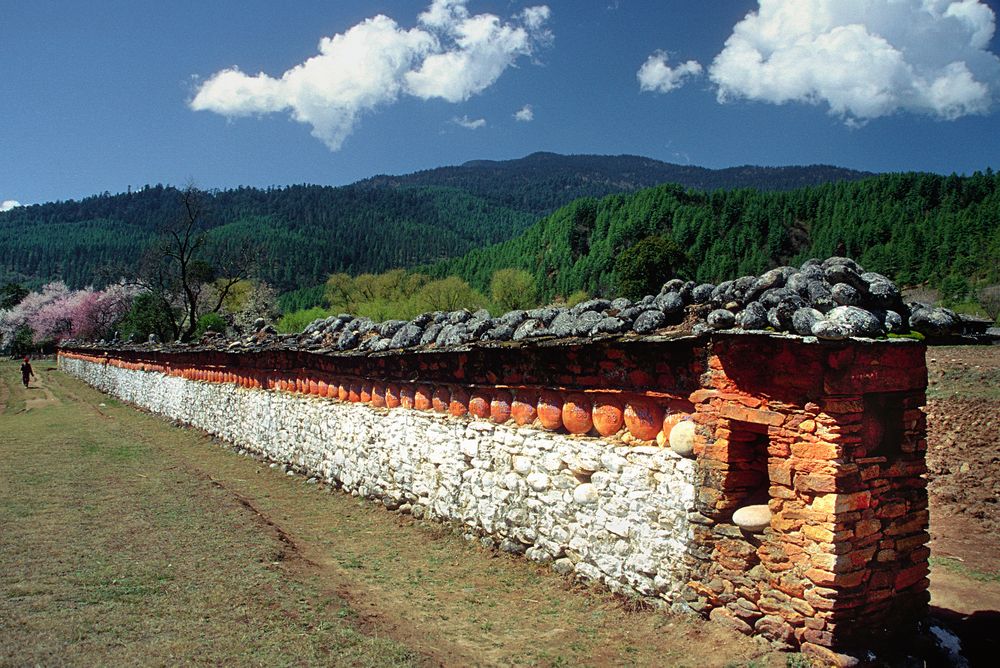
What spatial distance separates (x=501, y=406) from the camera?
23.2ft

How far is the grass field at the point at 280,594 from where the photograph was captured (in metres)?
4.58

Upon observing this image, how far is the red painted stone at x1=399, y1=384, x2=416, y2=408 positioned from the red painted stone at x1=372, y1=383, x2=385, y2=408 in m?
0.48

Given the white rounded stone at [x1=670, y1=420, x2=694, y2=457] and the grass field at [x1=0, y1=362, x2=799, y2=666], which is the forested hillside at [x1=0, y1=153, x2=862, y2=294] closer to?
the grass field at [x1=0, y1=362, x2=799, y2=666]

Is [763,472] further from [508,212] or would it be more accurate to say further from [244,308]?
[508,212]

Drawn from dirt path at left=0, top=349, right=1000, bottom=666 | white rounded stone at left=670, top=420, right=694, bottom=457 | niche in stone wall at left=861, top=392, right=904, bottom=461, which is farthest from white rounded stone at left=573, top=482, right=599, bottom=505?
niche in stone wall at left=861, top=392, right=904, bottom=461

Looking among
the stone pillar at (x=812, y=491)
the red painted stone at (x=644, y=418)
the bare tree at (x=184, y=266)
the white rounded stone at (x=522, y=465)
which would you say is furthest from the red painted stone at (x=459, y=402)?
the bare tree at (x=184, y=266)

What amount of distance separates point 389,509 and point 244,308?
50.9 m

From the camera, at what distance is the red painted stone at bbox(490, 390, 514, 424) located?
702 centimetres

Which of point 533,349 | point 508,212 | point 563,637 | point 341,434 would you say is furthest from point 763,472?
point 508,212

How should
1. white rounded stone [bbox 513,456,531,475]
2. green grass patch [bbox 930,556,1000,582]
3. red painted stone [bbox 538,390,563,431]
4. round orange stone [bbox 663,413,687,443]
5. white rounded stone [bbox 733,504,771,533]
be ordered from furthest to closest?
green grass patch [bbox 930,556,1000,582] < white rounded stone [bbox 513,456,531,475] < red painted stone [bbox 538,390,563,431] < round orange stone [bbox 663,413,687,443] < white rounded stone [bbox 733,504,771,533]

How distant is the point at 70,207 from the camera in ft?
554

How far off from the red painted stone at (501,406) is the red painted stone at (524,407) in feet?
0.32

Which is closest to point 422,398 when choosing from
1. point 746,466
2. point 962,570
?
point 746,466

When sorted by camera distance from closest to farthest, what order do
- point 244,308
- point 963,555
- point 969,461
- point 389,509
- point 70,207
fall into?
point 963,555 < point 389,509 < point 969,461 < point 244,308 < point 70,207
